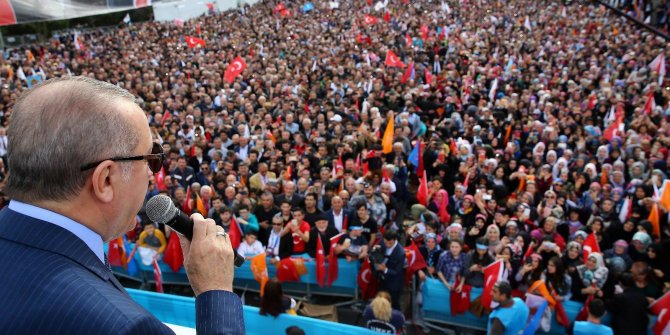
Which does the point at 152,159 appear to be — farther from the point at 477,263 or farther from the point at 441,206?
the point at 441,206

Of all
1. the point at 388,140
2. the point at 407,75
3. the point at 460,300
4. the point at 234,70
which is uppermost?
the point at 234,70

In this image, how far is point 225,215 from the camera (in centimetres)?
671

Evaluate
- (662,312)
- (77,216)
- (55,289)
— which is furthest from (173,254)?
(55,289)

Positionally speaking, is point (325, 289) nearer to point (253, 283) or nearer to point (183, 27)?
point (253, 283)

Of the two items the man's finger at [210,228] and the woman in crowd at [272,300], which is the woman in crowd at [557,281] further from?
the man's finger at [210,228]

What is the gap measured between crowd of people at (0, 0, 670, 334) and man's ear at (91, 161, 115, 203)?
0.08 metres

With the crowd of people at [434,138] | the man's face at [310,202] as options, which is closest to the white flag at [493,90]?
the crowd of people at [434,138]

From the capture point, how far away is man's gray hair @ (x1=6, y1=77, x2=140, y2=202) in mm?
998

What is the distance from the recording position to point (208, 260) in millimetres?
1203

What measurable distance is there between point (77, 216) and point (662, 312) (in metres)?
5.58

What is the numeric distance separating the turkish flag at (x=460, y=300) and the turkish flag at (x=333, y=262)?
150 cm

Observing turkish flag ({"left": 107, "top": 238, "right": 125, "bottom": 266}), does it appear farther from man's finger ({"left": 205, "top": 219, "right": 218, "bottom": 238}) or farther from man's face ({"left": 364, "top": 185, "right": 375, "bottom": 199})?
man's finger ({"left": 205, "top": 219, "right": 218, "bottom": 238})

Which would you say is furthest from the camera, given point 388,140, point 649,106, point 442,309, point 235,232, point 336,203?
point 649,106

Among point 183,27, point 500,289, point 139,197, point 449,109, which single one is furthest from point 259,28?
point 139,197
